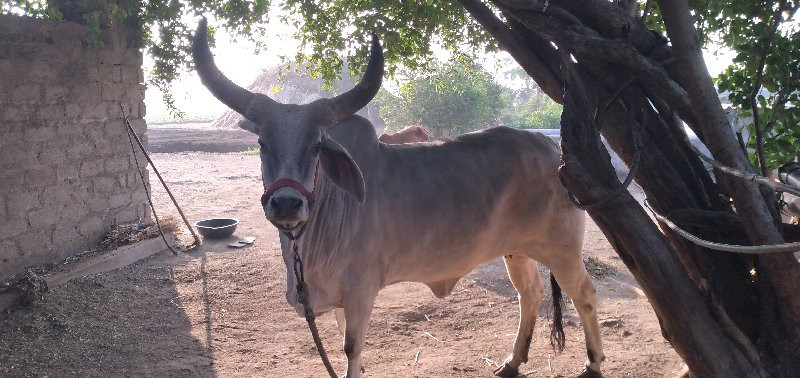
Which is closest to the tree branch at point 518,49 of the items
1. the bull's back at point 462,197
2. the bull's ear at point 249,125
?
the bull's back at point 462,197

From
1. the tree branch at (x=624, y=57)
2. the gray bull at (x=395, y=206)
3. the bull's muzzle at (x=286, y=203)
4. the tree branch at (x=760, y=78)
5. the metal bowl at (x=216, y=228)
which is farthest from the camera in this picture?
the metal bowl at (x=216, y=228)

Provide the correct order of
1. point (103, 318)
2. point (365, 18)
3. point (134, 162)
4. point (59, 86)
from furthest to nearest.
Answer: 1. point (134, 162)
2. point (59, 86)
3. point (103, 318)
4. point (365, 18)

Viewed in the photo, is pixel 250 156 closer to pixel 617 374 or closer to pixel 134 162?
pixel 134 162

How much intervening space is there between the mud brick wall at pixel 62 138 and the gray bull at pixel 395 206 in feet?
11.4

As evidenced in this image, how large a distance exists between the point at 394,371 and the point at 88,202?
14.0ft

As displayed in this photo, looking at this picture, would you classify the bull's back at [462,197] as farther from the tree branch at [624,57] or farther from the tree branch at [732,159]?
the tree branch at [732,159]

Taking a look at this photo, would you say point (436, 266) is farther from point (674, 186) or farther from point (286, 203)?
point (674, 186)

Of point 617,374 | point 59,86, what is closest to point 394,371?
point 617,374

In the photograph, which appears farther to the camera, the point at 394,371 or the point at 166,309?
the point at 166,309

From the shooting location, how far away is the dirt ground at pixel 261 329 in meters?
4.04

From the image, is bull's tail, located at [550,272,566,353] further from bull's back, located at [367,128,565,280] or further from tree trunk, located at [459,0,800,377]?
tree trunk, located at [459,0,800,377]

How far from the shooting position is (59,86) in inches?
239

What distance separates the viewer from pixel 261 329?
4762 millimetres

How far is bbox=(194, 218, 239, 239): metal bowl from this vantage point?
7.50 meters
